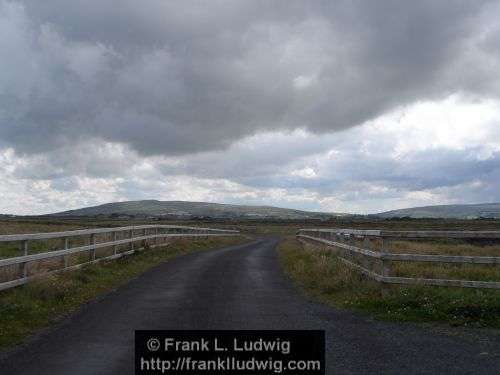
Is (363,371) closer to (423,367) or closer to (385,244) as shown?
(423,367)

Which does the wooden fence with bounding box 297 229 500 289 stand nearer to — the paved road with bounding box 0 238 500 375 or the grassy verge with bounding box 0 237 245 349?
the paved road with bounding box 0 238 500 375

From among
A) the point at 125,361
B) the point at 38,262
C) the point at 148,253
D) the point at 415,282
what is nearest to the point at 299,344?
the point at 125,361

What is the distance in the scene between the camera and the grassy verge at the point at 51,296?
8.99 meters

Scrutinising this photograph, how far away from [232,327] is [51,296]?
15.6 feet

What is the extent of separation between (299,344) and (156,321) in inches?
139

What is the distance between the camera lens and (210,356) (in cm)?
641

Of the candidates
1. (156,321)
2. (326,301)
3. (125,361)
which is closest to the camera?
(125,361)

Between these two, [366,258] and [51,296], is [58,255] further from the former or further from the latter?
[366,258]

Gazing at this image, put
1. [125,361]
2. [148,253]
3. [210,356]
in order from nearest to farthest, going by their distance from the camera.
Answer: [210,356], [125,361], [148,253]

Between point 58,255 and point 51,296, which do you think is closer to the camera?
point 51,296

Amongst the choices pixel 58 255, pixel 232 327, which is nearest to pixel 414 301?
pixel 232 327

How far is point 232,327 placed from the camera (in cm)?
875

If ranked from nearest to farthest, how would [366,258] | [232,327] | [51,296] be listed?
1. [232,327]
2. [51,296]
3. [366,258]

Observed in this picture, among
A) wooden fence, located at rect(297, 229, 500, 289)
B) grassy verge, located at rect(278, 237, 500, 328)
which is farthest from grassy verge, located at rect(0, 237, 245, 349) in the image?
wooden fence, located at rect(297, 229, 500, 289)
